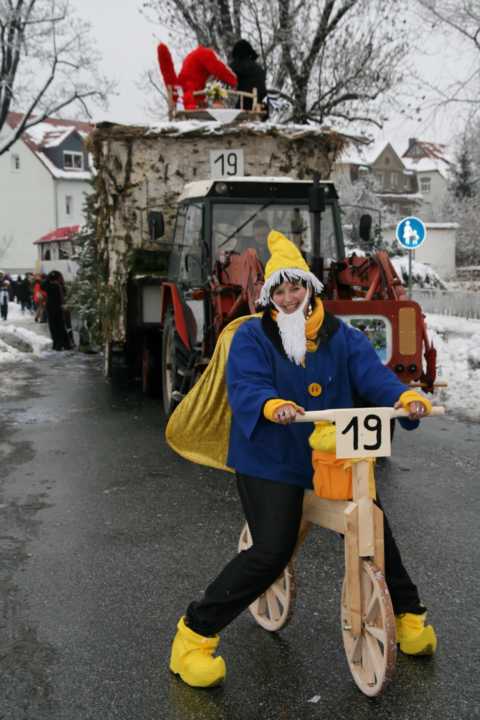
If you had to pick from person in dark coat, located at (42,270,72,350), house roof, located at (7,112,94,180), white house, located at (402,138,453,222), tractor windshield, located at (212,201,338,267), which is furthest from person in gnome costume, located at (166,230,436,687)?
white house, located at (402,138,453,222)

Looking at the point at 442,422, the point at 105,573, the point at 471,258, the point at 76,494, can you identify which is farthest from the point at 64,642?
the point at 471,258

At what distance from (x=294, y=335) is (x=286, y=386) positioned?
8.5 inches

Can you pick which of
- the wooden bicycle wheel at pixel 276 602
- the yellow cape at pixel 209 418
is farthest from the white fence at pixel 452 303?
the yellow cape at pixel 209 418

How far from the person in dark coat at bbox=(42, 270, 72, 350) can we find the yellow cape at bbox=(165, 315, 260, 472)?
635 inches

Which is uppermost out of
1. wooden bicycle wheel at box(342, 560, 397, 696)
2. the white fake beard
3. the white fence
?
the white fake beard

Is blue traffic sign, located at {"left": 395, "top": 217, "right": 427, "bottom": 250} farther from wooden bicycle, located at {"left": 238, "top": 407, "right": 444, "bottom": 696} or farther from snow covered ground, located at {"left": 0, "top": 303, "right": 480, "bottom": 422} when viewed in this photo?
wooden bicycle, located at {"left": 238, "top": 407, "right": 444, "bottom": 696}

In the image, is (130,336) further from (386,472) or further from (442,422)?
(386,472)

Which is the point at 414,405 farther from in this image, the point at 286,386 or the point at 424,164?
the point at 424,164

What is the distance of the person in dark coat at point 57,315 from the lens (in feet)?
65.2

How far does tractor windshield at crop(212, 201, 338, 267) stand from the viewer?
901 cm

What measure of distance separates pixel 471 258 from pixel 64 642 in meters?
55.2

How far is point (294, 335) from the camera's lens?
357 centimetres

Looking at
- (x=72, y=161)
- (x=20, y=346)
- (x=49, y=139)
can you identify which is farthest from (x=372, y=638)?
(x=49, y=139)

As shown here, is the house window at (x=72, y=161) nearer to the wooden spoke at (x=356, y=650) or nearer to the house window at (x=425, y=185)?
the house window at (x=425, y=185)
